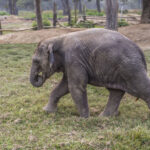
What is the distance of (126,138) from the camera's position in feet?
13.2

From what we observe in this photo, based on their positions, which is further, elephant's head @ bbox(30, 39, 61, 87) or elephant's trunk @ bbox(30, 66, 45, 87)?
elephant's trunk @ bbox(30, 66, 45, 87)

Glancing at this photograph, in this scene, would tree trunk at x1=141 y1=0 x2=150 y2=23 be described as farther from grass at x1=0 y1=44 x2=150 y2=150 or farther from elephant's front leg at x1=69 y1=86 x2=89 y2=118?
elephant's front leg at x1=69 y1=86 x2=89 y2=118

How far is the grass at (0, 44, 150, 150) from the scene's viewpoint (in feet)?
12.9

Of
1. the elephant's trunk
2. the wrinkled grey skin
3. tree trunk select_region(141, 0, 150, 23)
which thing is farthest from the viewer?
tree trunk select_region(141, 0, 150, 23)

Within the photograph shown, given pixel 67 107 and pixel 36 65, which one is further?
pixel 67 107

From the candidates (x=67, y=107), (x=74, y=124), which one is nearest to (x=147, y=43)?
(x=67, y=107)

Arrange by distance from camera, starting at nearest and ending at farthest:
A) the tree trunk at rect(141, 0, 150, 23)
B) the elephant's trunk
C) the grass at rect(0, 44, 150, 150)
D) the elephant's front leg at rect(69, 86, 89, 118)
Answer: the grass at rect(0, 44, 150, 150), the elephant's front leg at rect(69, 86, 89, 118), the elephant's trunk, the tree trunk at rect(141, 0, 150, 23)

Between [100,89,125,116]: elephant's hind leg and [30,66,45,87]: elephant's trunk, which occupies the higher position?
[30,66,45,87]: elephant's trunk

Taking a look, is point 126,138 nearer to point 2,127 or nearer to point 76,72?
point 76,72

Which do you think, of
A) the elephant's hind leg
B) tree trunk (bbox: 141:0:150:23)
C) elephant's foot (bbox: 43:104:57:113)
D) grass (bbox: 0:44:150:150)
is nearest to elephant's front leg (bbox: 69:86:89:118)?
grass (bbox: 0:44:150:150)

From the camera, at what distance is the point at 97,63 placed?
4859 millimetres

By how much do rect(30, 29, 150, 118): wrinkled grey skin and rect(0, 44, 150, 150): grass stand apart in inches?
18.0

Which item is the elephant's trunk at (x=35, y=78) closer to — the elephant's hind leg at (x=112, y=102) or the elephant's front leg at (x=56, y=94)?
the elephant's front leg at (x=56, y=94)

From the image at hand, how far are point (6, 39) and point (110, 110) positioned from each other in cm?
1244
